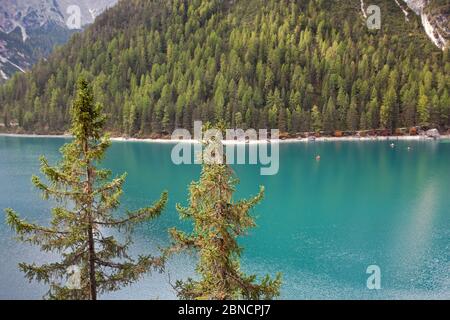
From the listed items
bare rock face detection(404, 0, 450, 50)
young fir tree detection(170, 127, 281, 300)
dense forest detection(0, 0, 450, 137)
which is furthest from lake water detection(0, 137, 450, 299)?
bare rock face detection(404, 0, 450, 50)

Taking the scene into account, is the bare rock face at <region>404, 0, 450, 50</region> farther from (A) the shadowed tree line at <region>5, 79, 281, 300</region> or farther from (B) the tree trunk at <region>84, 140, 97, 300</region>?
(B) the tree trunk at <region>84, 140, 97, 300</region>

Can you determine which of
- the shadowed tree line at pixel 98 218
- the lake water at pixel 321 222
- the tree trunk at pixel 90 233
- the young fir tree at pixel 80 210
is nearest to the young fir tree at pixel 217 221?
the shadowed tree line at pixel 98 218

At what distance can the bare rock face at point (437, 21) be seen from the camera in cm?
17150

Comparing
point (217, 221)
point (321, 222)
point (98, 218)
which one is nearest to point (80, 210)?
point (98, 218)

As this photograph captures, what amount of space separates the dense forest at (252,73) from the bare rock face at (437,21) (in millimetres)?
Result: 3861

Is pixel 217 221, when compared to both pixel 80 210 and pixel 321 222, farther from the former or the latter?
pixel 321 222

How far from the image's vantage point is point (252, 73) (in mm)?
156375

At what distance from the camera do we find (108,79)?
172m

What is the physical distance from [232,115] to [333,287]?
A: 345ft

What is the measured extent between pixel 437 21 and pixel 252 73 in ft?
269

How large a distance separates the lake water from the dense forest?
4178cm
